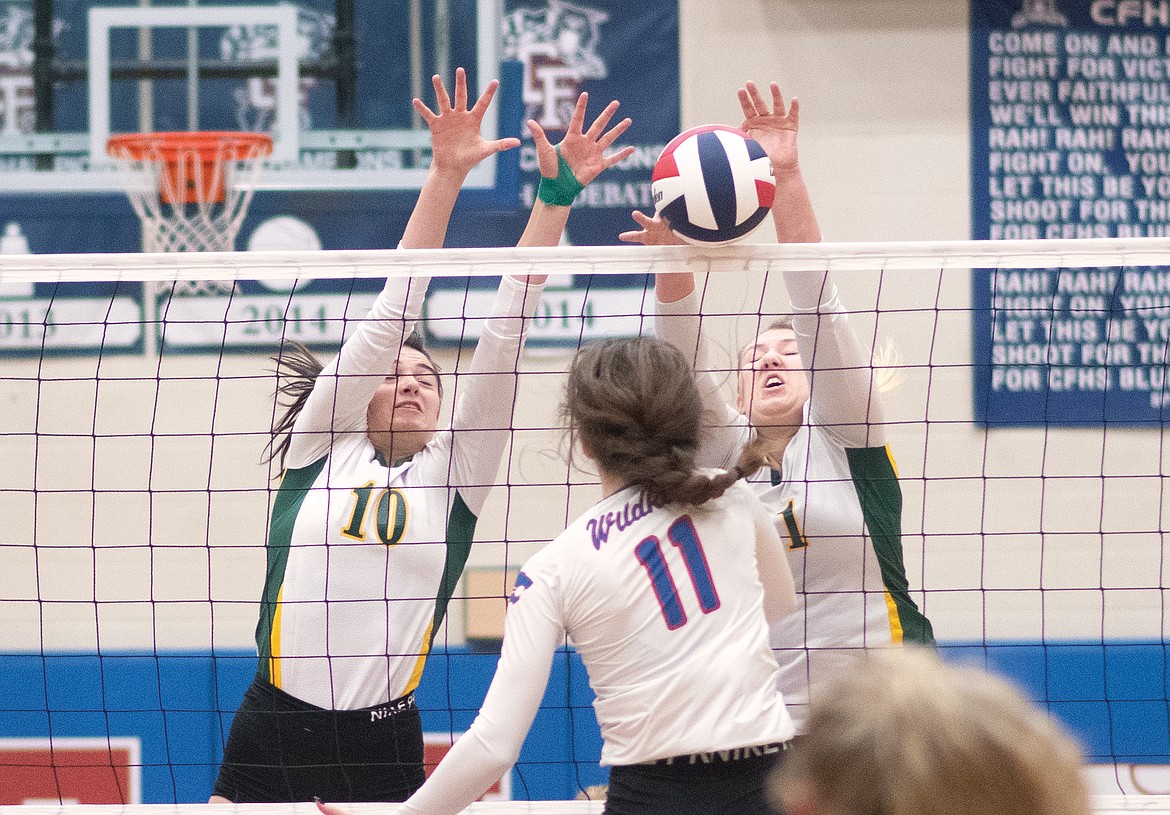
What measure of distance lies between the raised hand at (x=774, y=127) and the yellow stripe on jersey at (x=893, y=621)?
3.30ft

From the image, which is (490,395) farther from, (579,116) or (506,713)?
(506,713)

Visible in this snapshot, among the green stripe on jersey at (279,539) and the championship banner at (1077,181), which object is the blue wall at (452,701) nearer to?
the championship banner at (1077,181)

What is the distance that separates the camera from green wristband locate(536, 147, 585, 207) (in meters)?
2.78

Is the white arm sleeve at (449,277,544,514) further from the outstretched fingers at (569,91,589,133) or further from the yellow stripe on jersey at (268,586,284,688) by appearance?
the yellow stripe on jersey at (268,586,284,688)

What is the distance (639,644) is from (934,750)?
1078 millimetres

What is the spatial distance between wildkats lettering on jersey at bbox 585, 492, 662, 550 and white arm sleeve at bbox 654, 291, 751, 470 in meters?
0.69

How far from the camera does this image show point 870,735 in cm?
94

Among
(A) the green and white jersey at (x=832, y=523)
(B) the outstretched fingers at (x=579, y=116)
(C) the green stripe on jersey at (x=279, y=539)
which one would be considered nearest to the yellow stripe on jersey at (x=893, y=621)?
(A) the green and white jersey at (x=832, y=523)

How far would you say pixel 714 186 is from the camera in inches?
100

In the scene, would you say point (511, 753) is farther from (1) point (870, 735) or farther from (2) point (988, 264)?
(2) point (988, 264)

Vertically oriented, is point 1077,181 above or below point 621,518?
above

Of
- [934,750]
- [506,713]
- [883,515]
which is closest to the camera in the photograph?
[934,750]

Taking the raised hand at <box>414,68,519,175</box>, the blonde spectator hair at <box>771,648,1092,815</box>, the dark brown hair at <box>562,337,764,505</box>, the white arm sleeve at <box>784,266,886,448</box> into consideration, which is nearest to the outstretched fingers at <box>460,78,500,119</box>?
the raised hand at <box>414,68,519,175</box>

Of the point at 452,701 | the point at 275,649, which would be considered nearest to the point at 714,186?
the point at 275,649
